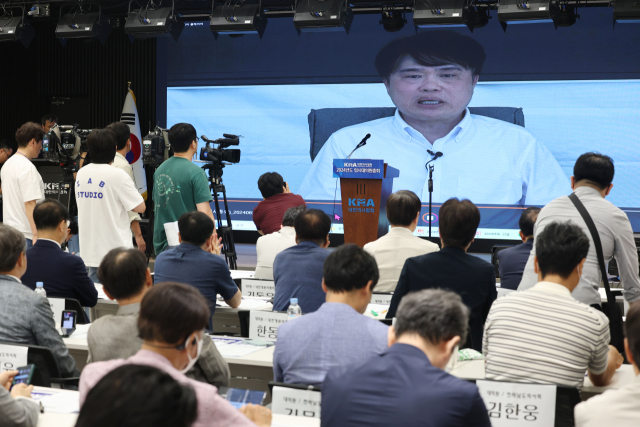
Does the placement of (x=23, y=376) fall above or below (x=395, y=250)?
below

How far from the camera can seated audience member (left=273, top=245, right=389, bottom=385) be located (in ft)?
6.55

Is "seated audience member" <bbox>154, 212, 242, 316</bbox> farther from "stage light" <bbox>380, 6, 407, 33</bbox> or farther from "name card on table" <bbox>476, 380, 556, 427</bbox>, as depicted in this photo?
"stage light" <bbox>380, 6, 407, 33</bbox>

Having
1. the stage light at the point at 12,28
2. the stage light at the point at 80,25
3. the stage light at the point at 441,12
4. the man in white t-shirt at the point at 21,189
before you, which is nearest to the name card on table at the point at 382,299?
the man in white t-shirt at the point at 21,189

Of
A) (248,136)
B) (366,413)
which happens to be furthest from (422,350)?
(248,136)

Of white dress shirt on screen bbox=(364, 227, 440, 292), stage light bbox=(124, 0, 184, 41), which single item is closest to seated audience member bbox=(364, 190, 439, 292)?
white dress shirt on screen bbox=(364, 227, 440, 292)

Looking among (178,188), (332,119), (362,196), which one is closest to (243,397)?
(178,188)

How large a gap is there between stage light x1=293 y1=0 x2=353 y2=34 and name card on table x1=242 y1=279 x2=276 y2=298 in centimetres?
399

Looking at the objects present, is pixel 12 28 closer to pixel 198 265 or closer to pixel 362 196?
pixel 362 196

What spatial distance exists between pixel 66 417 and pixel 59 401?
0.61 ft

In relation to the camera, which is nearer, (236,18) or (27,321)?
(27,321)

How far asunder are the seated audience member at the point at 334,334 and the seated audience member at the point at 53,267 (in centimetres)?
166

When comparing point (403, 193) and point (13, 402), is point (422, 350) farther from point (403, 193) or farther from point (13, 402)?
point (403, 193)

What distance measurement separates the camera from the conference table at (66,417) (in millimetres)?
1863

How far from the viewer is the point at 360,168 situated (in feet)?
19.5
